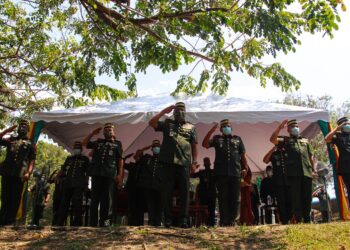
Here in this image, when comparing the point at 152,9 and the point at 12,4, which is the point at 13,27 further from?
the point at 152,9

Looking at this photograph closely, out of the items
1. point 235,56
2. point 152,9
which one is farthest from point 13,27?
Result: point 235,56

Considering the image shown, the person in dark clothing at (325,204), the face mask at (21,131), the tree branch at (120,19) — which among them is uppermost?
the tree branch at (120,19)

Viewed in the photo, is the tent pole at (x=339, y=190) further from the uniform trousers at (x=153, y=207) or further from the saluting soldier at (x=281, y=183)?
the uniform trousers at (x=153, y=207)

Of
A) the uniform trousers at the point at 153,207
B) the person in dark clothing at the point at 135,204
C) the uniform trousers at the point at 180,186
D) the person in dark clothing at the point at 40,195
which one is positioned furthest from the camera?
the person in dark clothing at the point at 40,195

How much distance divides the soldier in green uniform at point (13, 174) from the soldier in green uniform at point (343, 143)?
5.08 metres

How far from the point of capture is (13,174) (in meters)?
5.97

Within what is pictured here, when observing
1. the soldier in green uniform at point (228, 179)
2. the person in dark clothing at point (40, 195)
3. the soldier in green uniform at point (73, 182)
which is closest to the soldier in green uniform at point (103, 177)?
the soldier in green uniform at point (73, 182)

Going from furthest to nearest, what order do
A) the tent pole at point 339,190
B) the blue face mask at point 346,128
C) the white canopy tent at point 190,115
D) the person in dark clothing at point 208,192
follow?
the person in dark clothing at point 208,192
the white canopy tent at point 190,115
the tent pole at point 339,190
the blue face mask at point 346,128

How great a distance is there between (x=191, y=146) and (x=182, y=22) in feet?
13.7

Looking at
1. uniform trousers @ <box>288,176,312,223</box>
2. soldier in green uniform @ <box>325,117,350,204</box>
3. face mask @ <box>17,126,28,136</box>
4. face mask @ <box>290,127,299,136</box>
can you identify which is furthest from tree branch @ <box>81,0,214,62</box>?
uniform trousers @ <box>288,176,312,223</box>

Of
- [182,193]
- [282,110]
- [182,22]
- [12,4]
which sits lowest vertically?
[182,193]

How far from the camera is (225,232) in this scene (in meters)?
4.84

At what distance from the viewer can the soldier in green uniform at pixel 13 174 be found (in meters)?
5.99

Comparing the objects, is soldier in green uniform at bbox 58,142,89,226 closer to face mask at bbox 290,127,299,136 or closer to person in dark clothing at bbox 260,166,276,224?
face mask at bbox 290,127,299,136
